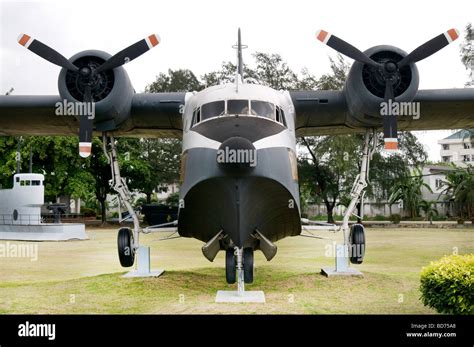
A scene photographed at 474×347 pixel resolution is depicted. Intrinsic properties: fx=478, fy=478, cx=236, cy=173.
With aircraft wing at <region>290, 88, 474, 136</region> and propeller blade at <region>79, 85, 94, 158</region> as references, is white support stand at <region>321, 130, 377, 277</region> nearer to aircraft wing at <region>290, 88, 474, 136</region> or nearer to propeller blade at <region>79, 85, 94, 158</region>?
aircraft wing at <region>290, 88, 474, 136</region>

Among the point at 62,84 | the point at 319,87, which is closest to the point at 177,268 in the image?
the point at 62,84

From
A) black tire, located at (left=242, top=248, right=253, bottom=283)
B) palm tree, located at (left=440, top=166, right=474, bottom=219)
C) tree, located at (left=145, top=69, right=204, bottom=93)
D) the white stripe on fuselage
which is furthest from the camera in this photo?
tree, located at (left=145, top=69, right=204, bottom=93)

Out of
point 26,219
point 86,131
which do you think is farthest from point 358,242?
point 26,219

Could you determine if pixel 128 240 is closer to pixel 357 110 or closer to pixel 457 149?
pixel 357 110

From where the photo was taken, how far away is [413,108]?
34.3 feet

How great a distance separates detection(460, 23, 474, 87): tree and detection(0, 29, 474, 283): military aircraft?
621 inches

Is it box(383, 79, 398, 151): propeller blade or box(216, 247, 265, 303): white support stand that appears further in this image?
box(383, 79, 398, 151): propeller blade

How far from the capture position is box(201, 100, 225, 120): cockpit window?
8367mm

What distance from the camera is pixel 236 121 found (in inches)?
309

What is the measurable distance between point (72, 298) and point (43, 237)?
637 inches

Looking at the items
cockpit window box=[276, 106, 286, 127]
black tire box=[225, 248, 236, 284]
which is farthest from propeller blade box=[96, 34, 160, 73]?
black tire box=[225, 248, 236, 284]

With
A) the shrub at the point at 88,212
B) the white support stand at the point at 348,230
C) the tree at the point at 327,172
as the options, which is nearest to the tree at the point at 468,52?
the tree at the point at 327,172

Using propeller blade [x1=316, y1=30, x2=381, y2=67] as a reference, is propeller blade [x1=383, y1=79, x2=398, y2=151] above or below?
below

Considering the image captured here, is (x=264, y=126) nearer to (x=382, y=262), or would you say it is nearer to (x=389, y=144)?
(x=389, y=144)
